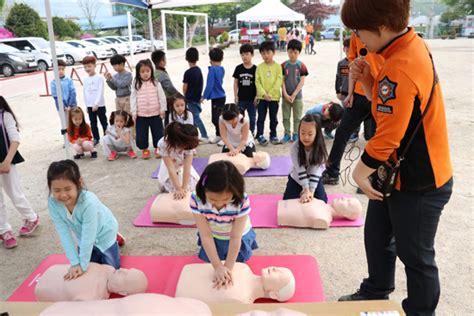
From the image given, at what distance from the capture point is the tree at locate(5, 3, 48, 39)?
21925 millimetres

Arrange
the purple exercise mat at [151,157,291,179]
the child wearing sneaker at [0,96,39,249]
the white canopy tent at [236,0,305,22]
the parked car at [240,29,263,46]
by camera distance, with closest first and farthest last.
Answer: the child wearing sneaker at [0,96,39,249]
the purple exercise mat at [151,157,291,179]
the white canopy tent at [236,0,305,22]
the parked car at [240,29,263,46]

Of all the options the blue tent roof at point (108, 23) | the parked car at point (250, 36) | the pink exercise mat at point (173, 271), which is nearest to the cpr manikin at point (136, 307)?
the pink exercise mat at point (173, 271)

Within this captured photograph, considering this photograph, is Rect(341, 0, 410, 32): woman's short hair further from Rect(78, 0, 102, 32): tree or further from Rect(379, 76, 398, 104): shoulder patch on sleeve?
Rect(78, 0, 102, 32): tree

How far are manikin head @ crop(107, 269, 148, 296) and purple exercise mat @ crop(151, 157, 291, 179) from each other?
221cm

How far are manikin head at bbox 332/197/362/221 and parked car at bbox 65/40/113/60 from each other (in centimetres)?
1740

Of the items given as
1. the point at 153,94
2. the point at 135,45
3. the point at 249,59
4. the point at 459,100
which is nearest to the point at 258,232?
the point at 153,94

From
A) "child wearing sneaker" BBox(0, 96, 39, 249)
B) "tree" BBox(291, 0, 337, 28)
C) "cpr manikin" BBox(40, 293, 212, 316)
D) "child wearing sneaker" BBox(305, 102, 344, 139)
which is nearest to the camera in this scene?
"cpr manikin" BBox(40, 293, 212, 316)

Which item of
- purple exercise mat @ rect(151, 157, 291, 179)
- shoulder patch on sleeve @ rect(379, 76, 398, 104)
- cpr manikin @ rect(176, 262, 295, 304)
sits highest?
shoulder patch on sleeve @ rect(379, 76, 398, 104)

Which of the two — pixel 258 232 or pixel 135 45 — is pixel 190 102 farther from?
pixel 135 45

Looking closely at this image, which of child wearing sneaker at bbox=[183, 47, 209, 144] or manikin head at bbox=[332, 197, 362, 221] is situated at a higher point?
child wearing sneaker at bbox=[183, 47, 209, 144]

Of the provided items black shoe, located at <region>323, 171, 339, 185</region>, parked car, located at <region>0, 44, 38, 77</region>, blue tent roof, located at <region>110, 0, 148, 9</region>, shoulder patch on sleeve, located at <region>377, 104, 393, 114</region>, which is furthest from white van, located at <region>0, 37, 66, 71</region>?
shoulder patch on sleeve, located at <region>377, 104, 393, 114</region>

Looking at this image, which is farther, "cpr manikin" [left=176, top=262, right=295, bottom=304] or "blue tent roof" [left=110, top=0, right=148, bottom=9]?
"blue tent roof" [left=110, top=0, right=148, bottom=9]

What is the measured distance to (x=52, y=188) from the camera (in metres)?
2.39

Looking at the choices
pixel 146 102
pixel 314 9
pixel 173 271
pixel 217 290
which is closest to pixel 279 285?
pixel 217 290
